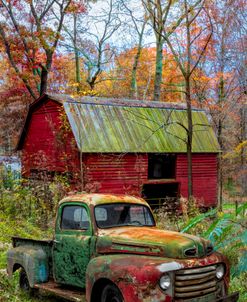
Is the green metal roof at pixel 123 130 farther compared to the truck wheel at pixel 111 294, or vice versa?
the green metal roof at pixel 123 130

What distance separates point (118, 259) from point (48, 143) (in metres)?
16.6

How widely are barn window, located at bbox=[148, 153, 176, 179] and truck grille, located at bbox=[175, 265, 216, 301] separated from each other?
665 inches

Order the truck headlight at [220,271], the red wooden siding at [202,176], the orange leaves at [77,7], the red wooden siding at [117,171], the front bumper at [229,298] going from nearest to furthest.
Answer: the front bumper at [229,298] < the truck headlight at [220,271] < the red wooden siding at [117,171] < the red wooden siding at [202,176] < the orange leaves at [77,7]

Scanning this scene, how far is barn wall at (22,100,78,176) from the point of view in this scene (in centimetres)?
1925

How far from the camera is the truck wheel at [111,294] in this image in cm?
536

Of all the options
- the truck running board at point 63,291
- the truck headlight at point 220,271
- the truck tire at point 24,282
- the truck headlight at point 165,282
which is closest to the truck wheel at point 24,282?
the truck tire at point 24,282

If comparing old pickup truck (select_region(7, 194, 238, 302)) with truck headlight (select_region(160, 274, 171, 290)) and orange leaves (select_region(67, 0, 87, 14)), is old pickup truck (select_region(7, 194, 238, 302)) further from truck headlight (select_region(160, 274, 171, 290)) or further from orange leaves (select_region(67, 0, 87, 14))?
orange leaves (select_region(67, 0, 87, 14))

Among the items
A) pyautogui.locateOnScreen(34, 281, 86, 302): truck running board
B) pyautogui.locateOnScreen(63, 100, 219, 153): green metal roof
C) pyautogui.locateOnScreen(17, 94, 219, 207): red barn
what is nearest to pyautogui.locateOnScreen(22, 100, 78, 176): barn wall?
pyautogui.locateOnScreen(17, 94, 219, 207): red barn

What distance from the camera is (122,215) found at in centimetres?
648

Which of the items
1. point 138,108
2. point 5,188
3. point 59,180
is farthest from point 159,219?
point 138,108

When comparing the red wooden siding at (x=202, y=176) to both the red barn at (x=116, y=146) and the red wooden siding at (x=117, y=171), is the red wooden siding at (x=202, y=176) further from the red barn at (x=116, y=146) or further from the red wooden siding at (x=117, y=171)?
the red wooden siding at (x=117, y=171)

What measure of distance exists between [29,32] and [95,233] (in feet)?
69.2

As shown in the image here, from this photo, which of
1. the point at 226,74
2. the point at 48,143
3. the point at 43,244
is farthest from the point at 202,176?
the point at 43,244

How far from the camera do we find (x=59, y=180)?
16047mm
